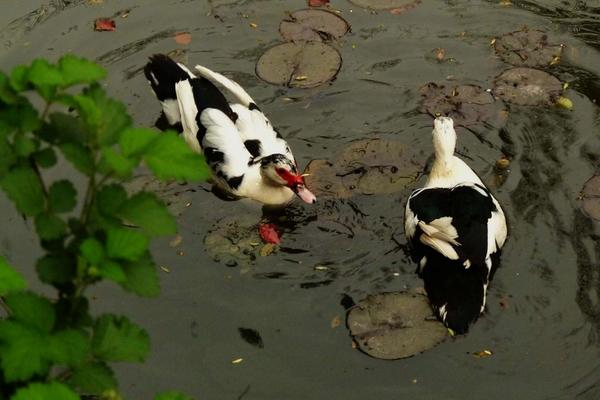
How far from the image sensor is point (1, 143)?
1.56 meters

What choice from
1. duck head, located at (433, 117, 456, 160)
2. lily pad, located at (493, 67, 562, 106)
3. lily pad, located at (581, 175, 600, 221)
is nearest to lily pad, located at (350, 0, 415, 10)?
lily pad, located at (493, 67, 562, 106)

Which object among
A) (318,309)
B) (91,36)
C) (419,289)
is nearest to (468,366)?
(419,289)

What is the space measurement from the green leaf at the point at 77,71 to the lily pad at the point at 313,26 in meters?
4.89

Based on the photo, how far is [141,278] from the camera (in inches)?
64.2

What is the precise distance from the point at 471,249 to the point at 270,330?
4.16ft

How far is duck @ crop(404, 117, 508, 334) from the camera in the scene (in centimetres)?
445

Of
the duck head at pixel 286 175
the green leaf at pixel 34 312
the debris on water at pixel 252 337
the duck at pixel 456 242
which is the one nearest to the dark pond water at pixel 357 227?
the debris on water at pixel 252 337

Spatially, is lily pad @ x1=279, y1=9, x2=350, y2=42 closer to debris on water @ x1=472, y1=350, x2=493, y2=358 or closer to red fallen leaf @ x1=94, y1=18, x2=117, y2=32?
red fallen leaf @ x1=94, y1=18, x2=117, y2=32

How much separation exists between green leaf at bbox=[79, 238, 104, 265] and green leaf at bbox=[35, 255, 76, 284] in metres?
0.13

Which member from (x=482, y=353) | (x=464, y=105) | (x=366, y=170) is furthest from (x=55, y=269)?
(x=464, y=105)

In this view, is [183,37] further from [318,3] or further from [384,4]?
[384,4]

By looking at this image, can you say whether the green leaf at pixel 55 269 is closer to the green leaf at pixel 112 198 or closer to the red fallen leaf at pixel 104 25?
the green leaf at pixel 112 198

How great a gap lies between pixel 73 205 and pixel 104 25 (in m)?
5.44

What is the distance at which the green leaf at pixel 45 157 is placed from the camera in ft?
5.30
